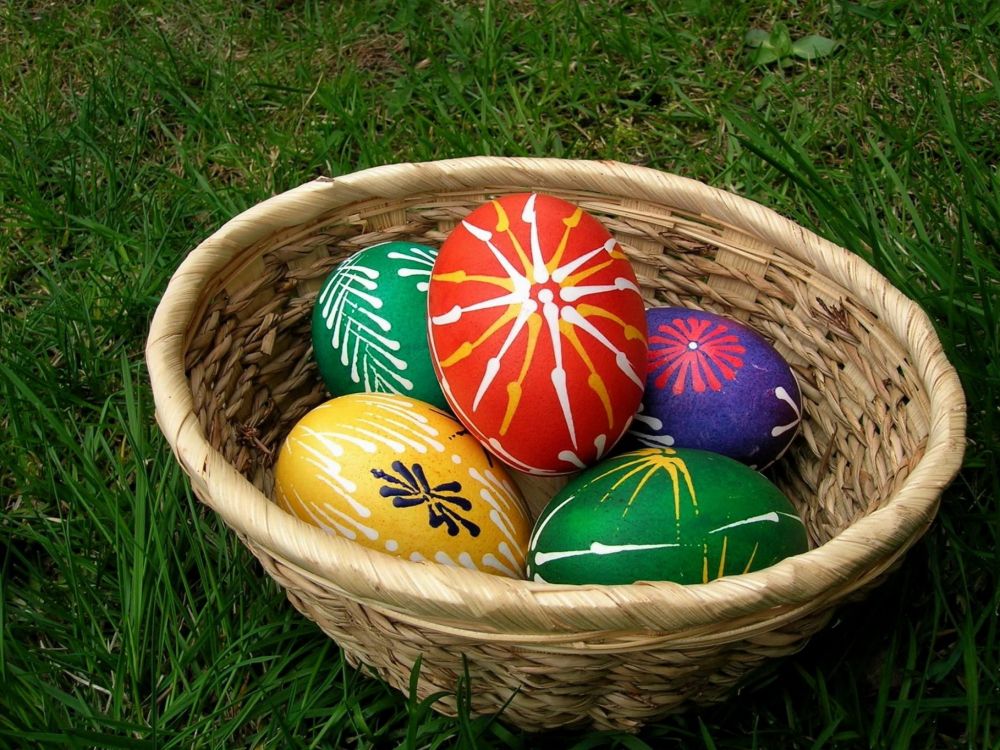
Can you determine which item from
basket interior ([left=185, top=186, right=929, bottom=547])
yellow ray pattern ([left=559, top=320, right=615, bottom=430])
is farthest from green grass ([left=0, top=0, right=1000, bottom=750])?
yellow ray pattern ([left=559, top=320, right=615, bottom=430])

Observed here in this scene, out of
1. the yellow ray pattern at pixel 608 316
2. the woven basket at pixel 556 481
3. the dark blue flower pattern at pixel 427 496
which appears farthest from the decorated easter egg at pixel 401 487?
the yellow ray pattern at pixel 608 316

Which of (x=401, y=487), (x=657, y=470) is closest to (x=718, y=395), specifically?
(x=657, y=470)

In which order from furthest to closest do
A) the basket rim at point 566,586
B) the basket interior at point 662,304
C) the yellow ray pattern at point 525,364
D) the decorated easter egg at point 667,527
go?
1. the basket interior at point 662,304
2. the yellow ray pattern at point 525,364
3. the decorated easter egg at point 667,527
4. the basket rim at point 566,586

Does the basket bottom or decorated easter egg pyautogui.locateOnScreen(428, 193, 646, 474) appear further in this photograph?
decorated easter egg pyautogui.locateOnScreen(428, 193, 646, 474)

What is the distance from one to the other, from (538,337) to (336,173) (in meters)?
0.96

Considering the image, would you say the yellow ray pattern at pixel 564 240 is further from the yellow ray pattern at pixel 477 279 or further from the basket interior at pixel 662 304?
the basket interior at pixel 662 304

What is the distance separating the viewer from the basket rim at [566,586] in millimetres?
871

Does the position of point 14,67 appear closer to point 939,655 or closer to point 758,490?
point 758,490

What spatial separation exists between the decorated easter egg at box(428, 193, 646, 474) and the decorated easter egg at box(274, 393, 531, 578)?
0.16 ft

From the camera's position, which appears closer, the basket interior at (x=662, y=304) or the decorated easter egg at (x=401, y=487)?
the decorated easter egg at (x=401, y=487)

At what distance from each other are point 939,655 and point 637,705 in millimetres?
459

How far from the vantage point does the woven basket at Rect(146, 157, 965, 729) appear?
2.94ft

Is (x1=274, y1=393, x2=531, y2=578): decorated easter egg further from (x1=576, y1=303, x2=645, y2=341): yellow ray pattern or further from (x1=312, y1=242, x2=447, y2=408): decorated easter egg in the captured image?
(x1=576, y1=303, x2=645, y2=341): yellow ray pattern

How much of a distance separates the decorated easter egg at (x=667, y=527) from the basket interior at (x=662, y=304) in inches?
7.4
